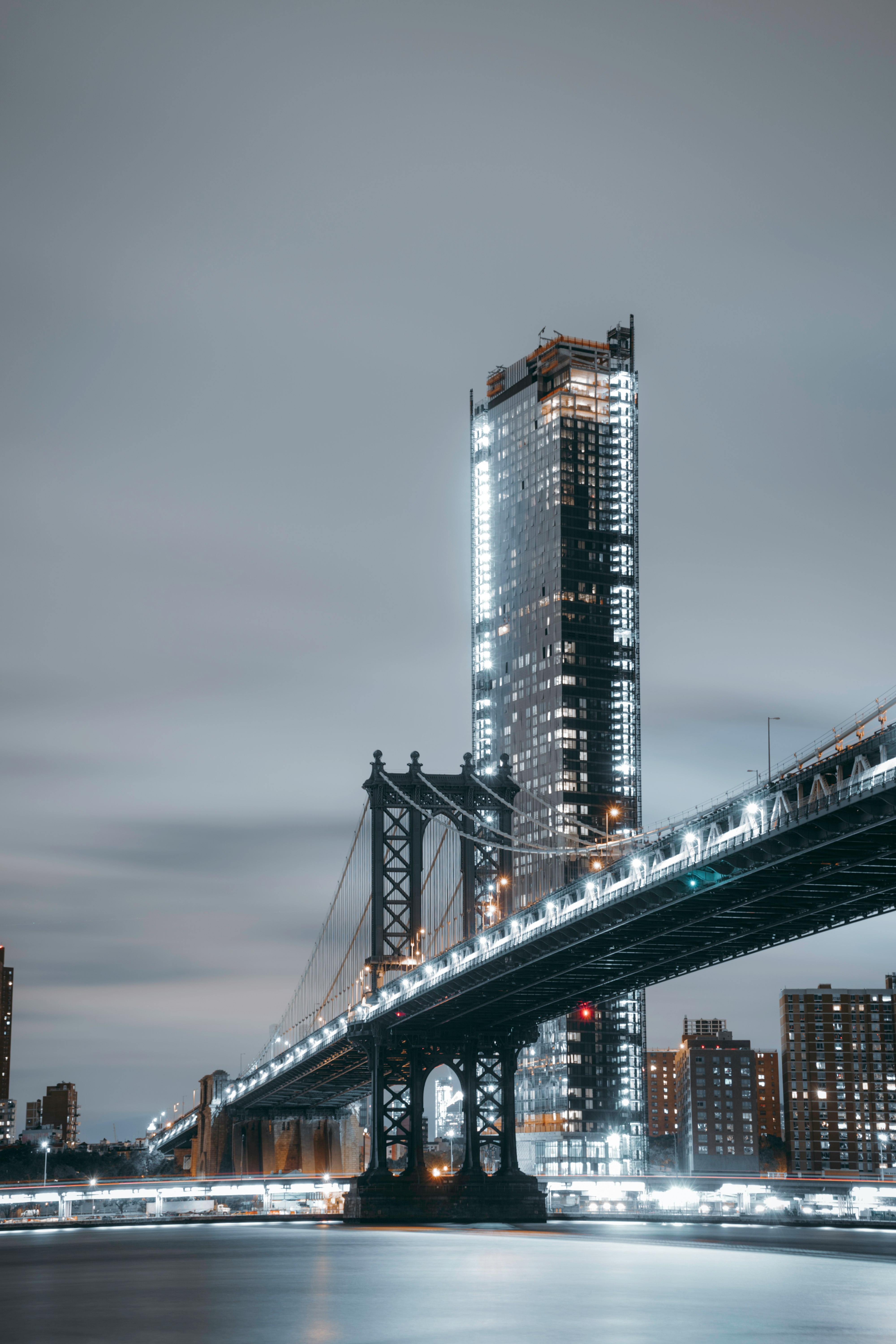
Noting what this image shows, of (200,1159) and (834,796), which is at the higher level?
(834,796)

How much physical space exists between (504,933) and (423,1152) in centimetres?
2773

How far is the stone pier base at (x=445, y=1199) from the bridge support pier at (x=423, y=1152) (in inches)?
2.0

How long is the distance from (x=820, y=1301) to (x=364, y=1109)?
414 feet

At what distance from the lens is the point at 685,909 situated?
6625cm

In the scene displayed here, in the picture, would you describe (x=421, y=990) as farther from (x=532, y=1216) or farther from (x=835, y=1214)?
(x=835, y=1214)

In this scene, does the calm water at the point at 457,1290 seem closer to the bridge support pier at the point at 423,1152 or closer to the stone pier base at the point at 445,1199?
the stone pier base at the point at 445,1199

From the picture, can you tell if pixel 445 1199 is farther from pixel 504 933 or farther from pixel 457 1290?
pixel 457 1290

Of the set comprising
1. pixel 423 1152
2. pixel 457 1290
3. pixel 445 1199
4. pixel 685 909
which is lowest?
pixel 445 1199

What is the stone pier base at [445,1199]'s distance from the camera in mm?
97812

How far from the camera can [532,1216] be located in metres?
101

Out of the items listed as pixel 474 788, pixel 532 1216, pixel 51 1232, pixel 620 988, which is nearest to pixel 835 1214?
pixel 532 1216

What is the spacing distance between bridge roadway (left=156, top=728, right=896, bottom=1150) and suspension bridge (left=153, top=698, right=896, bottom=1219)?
108mm

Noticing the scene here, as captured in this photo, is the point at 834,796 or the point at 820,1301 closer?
the point at 820,1301

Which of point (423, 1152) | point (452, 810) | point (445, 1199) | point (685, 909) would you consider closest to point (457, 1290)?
point (685, 909)
